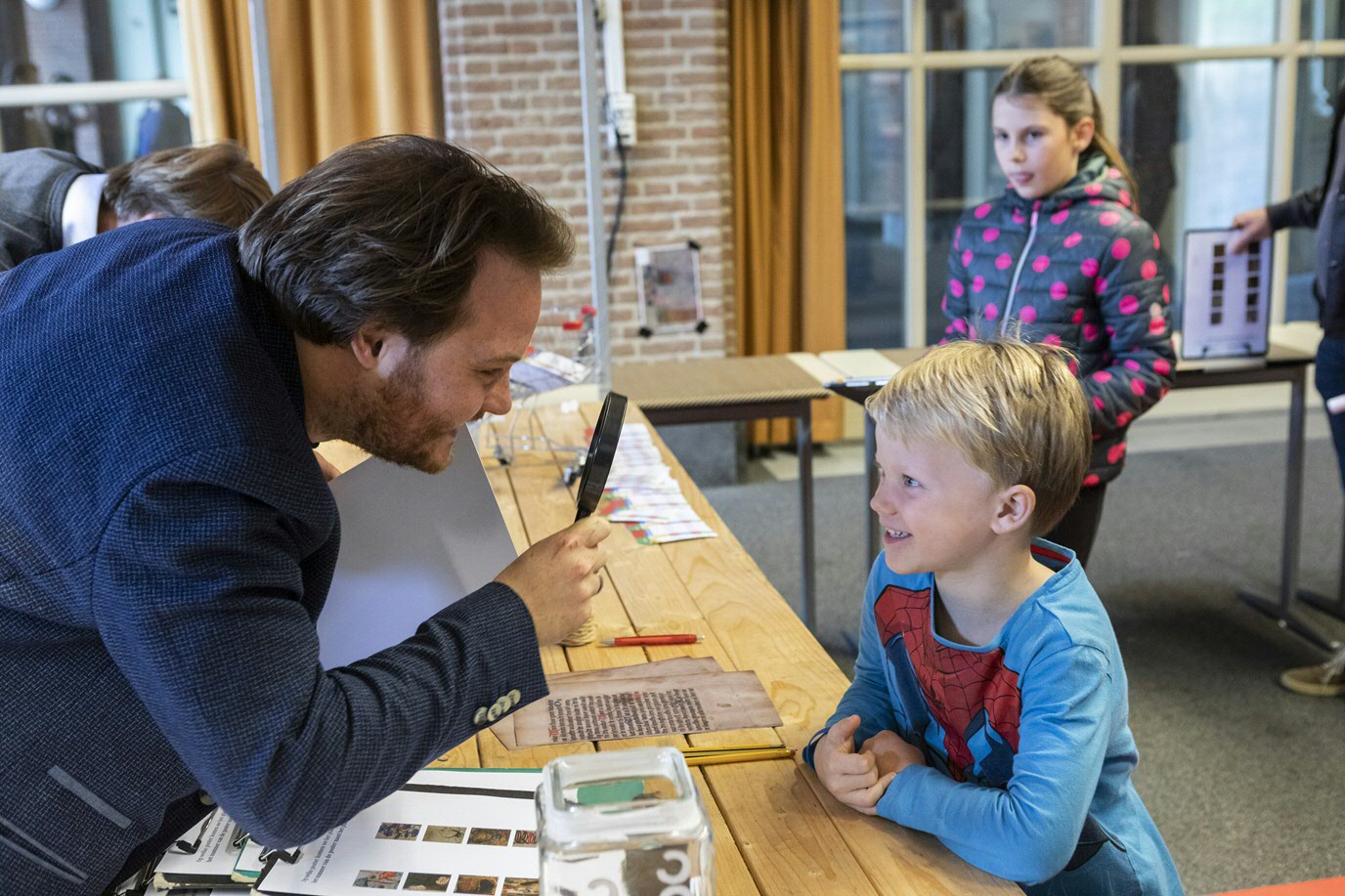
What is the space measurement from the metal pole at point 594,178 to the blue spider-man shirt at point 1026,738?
1.83m

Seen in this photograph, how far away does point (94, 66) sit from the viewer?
4.81 metres

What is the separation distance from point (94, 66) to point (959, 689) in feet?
15.4

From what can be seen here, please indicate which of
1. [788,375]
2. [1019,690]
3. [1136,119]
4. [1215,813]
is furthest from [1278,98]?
[1019,690]

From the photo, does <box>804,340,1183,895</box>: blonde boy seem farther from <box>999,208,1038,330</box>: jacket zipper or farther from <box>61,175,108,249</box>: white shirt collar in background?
<box>61,175,108,249</box>: white shirt collar in background

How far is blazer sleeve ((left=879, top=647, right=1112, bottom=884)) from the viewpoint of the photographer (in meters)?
1.08

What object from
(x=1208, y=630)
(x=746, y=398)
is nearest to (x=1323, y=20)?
(x=1208, y=630)

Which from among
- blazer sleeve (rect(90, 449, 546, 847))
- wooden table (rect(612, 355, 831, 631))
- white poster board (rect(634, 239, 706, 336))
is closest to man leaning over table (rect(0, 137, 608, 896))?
blazer sleeve (rect(90, 449, 546, 847))

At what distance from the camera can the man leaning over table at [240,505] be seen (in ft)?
2.90

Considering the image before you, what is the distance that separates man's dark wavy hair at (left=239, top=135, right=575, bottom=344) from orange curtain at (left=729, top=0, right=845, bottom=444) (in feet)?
13.6

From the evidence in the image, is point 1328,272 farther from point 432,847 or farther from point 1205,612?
point 432,847

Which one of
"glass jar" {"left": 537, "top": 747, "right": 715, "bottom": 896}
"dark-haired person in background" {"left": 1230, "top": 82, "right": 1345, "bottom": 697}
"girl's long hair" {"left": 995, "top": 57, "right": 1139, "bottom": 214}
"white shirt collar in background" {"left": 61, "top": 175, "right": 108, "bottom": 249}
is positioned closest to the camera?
"glass jar" {"left": 537, "top": 747, "right": 715, "bottom": 896}

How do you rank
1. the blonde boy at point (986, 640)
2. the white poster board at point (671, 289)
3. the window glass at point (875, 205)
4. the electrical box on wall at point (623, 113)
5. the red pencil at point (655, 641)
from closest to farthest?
the blonde boy at point (986, 640) → the red pencil at point (655, 641) → the electrical box on wall at point (623, 113) → the white poster board at point (671, 289) → the window glass at point (875, 205)

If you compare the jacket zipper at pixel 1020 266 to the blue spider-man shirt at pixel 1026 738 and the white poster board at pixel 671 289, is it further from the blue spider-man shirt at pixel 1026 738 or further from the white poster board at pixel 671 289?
the white poster board at pixel 671 289

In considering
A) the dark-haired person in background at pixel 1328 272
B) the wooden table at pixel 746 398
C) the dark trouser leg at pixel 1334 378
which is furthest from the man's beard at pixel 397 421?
the dark trouser leg at pixel 1334 378
